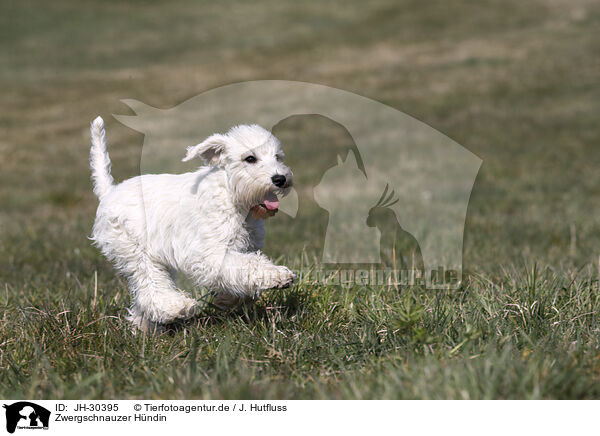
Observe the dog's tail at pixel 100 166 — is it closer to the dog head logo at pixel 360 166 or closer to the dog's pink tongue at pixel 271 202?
the dog head logo at pixel 360 166

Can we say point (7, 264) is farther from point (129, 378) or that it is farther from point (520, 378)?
point (520, 378)

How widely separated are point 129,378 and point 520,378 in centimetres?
208

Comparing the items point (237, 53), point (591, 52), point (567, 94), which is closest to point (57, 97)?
point (237, 53)

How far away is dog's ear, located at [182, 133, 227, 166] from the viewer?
4.03 m

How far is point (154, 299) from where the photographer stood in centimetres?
424

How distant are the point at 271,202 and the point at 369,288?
126 cm

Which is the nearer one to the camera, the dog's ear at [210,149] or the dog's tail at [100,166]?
the dog's ear at [210,149]

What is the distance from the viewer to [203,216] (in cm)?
418

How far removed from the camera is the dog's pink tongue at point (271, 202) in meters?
4.00

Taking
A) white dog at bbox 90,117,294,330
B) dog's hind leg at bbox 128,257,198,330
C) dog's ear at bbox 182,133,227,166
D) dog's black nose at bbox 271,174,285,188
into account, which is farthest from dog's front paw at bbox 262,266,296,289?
dog's ear at bbox 182,133,227,166

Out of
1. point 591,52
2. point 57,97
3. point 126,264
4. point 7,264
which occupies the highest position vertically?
point 591,52

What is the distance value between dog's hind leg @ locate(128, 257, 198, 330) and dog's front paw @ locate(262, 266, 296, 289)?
26.6 inches
